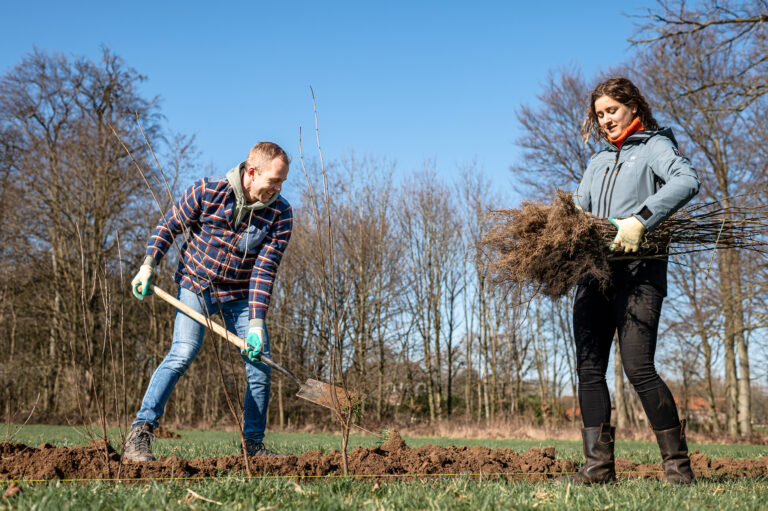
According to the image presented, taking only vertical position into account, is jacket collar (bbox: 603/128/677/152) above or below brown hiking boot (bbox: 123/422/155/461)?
above

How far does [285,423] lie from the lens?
2012 cm

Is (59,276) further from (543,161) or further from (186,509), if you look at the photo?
(186,509)

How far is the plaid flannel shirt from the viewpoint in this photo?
3.80 meters

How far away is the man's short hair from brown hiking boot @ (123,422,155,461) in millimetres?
1777

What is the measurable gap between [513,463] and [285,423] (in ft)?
58.1

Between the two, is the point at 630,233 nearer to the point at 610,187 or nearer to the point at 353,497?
the point at 610,187

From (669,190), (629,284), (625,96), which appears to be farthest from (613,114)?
(629,284)

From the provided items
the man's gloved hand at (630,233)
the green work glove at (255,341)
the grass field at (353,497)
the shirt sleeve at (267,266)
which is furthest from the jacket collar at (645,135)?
the green work glove at (255,341)

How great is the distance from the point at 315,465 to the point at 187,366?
1.40m

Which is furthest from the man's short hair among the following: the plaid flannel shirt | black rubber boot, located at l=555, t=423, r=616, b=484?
black rubber boot, located at l=555, t=423, r=616, b=484

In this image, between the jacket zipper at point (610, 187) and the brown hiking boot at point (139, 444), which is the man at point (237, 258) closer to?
the brown hiking boot at point (139, 444)

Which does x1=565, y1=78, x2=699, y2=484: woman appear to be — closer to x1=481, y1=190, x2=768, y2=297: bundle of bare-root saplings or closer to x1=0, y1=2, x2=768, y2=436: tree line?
x1=481, y1=190, x2=768, y2=297: bundle of bare-root saplings

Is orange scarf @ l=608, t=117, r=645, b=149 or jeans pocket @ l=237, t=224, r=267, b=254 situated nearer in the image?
orange scarf @ l=608, t=117, r=645, b=149

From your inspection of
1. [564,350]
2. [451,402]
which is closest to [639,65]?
[564,350]
